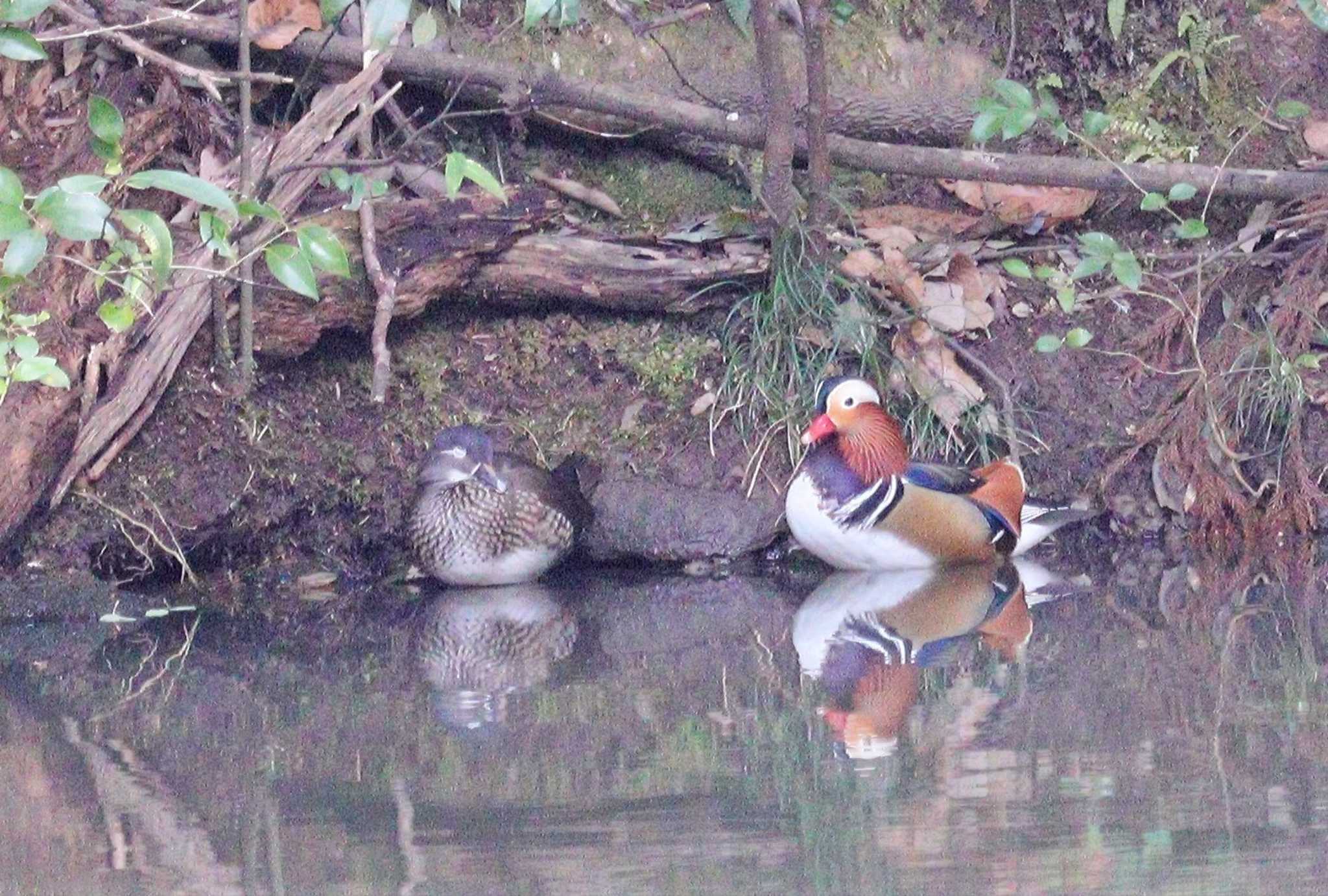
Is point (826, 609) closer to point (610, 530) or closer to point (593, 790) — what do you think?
point (610, 530)

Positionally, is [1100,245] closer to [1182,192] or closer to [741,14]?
[1182,192]

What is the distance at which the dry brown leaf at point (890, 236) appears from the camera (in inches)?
226

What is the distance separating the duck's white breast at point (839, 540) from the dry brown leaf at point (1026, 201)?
147cm

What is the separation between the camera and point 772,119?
5.45 m

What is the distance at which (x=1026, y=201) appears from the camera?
5922 millimetres

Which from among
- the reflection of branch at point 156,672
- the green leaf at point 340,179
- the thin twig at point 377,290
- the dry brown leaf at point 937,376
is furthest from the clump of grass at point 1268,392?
the reflection of branch at point 156,672

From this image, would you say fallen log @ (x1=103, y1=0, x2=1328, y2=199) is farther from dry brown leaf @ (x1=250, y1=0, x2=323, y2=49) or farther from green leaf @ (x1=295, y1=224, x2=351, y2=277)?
green leaf @ (x1=295, y1=224, x2=351, y2=277)

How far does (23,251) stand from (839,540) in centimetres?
263

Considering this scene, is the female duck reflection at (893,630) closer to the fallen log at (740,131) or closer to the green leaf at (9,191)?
the fallen log at (740,131)

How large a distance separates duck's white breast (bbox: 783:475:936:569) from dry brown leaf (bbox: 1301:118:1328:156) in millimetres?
2416

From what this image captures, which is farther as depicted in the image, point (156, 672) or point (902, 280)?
point (902, 280)

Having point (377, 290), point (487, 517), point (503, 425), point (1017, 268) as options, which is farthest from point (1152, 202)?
point (377, 290)

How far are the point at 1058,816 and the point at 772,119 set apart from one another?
340 centimetres

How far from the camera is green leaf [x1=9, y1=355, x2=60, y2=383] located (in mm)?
3344
